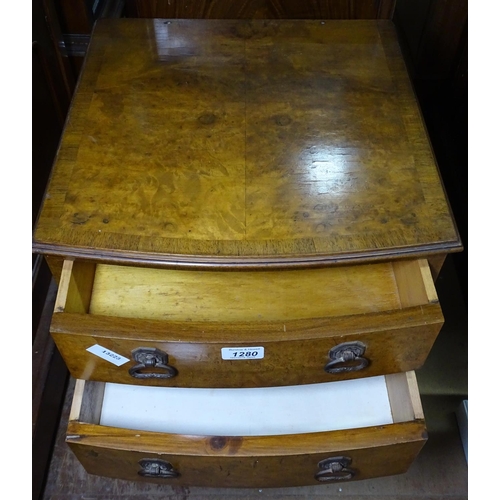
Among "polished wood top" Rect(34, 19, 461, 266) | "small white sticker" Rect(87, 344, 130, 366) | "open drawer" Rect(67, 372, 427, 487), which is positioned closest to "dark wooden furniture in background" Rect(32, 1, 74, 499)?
"polished wood top" Rect(34, 19, 461, 266)

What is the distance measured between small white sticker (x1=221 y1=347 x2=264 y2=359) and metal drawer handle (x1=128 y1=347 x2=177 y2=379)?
8cm

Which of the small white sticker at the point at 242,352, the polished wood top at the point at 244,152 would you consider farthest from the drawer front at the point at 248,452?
the polished wood top at the point at 244,152

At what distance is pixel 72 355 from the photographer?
70cm

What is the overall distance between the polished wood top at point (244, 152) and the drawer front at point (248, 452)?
0.74 feet

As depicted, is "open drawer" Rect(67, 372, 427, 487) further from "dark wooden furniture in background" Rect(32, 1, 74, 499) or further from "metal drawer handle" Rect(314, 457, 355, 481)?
"dark wooden furniture in background" Rect(32, 1, 74, 499)

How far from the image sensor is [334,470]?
751mm

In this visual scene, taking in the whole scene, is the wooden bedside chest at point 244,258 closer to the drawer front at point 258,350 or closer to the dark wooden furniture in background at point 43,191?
the drawer front at point 258,350

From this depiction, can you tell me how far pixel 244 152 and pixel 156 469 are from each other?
0.46 m

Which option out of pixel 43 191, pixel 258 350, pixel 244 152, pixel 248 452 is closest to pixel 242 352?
pixel 258 350

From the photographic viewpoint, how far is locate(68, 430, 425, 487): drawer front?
0.69m

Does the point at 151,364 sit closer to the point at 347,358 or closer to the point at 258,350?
the point at 258,350

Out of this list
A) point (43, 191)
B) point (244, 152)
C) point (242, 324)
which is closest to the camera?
point (242, 324)

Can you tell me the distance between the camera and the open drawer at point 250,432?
0.69 m

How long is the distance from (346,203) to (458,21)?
63cm
